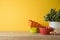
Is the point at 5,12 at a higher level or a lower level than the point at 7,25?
higher

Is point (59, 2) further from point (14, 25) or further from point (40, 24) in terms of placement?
point (14, 25)

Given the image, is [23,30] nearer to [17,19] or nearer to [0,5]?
[17,19]

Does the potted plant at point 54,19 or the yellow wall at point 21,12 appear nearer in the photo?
the potted plant at point 54,19

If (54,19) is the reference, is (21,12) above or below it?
above

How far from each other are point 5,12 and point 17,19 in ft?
0.55

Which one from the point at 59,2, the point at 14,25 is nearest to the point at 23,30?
the point at 14,25

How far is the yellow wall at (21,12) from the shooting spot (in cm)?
183

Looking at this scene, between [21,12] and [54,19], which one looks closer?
[54,19]

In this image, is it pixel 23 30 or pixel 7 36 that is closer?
pixel 7 36

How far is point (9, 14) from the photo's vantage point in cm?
184

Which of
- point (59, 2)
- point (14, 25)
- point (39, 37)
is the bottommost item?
point (39, 37)

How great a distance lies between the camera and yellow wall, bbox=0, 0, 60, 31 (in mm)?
1826

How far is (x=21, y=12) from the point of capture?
1856 millimetres

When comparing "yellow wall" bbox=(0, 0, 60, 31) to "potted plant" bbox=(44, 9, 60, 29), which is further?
"yellow wall" bbox=(0, 0, 60, 31)
